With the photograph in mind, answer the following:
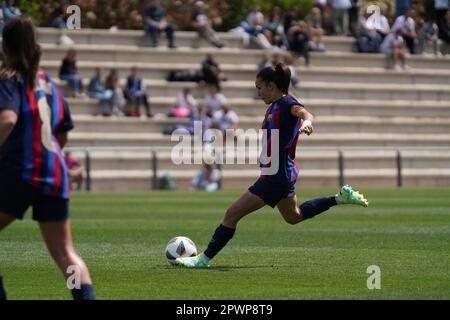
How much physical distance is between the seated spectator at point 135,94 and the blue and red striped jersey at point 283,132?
24.6 metres

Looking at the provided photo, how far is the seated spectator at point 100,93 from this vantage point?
36.7 m

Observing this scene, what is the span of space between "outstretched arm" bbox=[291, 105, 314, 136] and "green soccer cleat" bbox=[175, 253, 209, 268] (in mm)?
1845

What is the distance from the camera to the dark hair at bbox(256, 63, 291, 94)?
12.6 m

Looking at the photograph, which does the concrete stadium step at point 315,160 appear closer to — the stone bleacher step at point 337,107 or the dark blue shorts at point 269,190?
the stone bleacher step at point 337,107

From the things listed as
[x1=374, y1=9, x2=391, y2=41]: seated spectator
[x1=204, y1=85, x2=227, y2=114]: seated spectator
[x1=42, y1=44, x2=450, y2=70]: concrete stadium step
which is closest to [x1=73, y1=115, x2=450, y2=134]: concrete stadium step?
[x1=204, y1=85, x2=227, y2=114]: seated spectator

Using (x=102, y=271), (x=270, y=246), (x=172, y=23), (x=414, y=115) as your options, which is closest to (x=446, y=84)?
(x=414, y=115)

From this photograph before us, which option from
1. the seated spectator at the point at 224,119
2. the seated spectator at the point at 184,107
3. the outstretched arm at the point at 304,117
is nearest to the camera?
the outstretched arm at the point at 304,117

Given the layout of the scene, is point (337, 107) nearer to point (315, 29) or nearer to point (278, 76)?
point (315, 29)

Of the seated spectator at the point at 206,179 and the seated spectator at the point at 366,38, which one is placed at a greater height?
the seated spectator at the point at 366,38

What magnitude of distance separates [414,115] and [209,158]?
1070cm

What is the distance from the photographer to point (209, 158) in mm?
35312

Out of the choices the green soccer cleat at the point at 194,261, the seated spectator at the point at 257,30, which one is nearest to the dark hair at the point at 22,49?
the green soccer cleat at the point at 194,261

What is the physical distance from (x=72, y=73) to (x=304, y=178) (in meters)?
8.13

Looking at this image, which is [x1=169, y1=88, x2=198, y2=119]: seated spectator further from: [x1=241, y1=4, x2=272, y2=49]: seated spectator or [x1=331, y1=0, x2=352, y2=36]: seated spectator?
[x1=331, y1=0, x2=352, y2=36]: seated spectator
